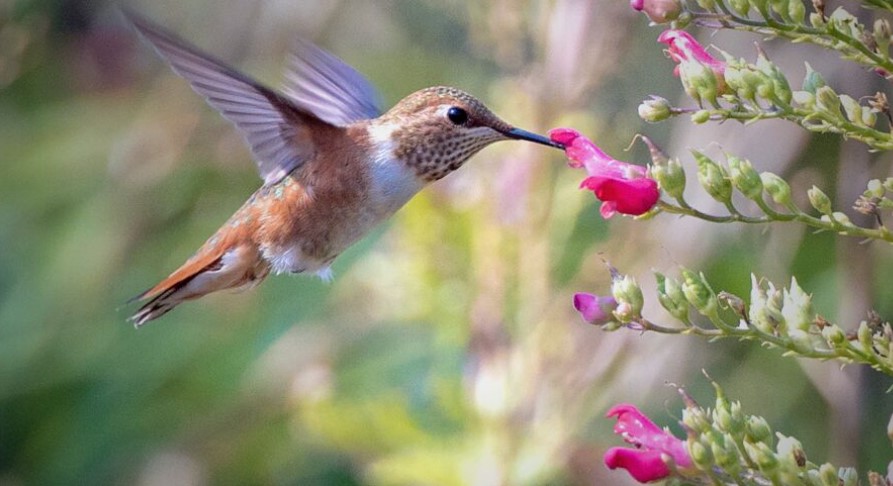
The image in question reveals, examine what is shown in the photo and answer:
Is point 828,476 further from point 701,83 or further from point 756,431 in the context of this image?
point 701,83

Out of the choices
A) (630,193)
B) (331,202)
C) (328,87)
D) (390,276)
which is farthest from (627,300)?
(390,276)

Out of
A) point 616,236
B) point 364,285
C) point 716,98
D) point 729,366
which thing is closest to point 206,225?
point 364,285

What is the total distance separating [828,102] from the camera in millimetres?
2002

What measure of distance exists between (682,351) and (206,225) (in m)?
2.07

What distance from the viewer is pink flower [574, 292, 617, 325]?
215 cm


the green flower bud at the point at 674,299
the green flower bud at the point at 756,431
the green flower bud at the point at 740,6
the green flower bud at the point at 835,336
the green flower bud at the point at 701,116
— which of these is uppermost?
the green flower bud at the point at 740,6

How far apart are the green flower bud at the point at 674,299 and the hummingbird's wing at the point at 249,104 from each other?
1100 mm

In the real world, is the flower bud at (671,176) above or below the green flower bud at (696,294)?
above

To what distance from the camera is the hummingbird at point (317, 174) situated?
3.15m

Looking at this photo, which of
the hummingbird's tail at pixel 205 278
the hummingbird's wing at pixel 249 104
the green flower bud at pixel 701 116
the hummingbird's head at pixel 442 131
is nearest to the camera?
the green flower bud at pixel 701 116

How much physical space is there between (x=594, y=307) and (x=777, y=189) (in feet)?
1.21

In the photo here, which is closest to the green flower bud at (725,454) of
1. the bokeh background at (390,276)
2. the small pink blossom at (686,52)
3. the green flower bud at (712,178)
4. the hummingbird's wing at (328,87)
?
the green flower bud at (712,178)

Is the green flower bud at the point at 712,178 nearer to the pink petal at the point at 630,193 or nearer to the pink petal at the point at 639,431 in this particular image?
the pink petal at the point at 630,193

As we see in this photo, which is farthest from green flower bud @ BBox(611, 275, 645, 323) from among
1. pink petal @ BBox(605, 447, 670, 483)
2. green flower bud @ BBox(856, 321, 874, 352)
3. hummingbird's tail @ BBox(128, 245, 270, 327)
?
hummingbird's tail @ BBox(128, 245, 270, 327)
